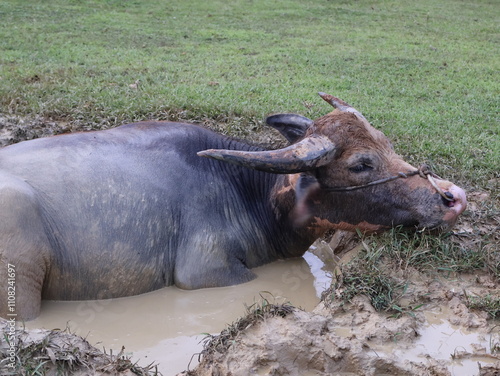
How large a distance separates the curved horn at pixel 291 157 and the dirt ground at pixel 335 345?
87cm

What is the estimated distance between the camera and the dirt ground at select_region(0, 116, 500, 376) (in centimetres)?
317

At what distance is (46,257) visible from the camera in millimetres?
4020

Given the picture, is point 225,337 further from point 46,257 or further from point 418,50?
point 418,50

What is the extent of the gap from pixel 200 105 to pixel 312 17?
9.04m

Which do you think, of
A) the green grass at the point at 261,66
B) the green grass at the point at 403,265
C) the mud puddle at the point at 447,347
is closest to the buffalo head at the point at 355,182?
the green grass at the point at 403,265

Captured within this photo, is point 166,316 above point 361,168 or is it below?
below

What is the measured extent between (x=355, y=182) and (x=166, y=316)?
1.59 metres

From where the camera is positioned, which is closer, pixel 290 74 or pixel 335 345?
Result: pixel 335 345

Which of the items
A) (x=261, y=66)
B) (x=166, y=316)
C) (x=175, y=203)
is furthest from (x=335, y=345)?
(x=261, y=66)

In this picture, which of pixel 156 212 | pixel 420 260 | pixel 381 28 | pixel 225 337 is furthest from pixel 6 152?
pixel 381 28

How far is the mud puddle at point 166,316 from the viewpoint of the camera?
3.83 meters

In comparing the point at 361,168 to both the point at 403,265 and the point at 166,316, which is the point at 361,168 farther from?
A: the point at 166,316

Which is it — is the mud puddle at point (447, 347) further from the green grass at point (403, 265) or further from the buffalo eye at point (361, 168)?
the buffalo eye at point (361, 168)

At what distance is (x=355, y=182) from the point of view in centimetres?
442
